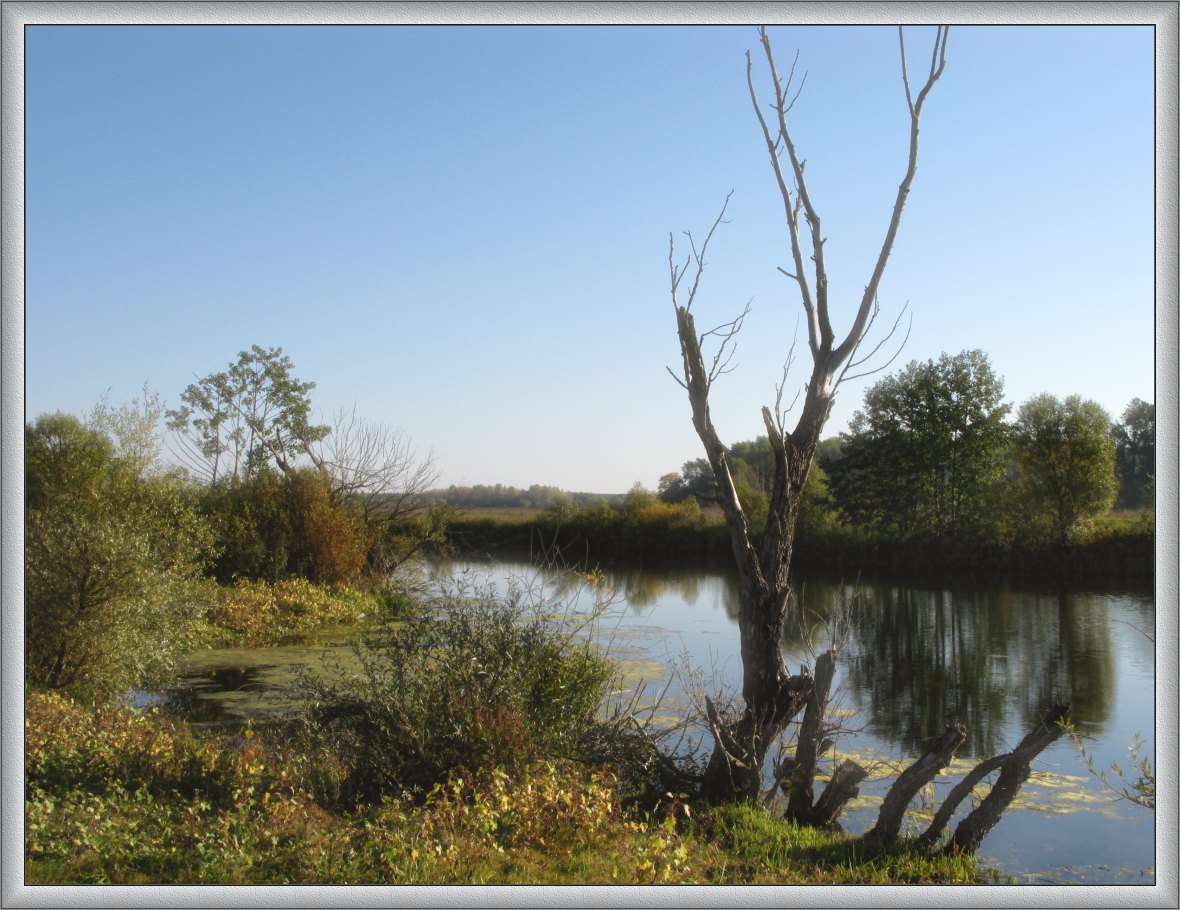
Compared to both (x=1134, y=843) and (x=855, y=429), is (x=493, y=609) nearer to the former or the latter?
(x=1134, y=843)

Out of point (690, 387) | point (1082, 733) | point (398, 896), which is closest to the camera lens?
point (398, 896)

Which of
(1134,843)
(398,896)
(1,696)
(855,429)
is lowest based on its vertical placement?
(1134,843)

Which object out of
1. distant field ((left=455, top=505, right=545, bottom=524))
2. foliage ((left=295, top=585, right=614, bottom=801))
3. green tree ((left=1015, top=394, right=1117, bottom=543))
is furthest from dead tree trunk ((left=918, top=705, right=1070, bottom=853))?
distant field ((left=455, top=505, right=545, bottom=524))

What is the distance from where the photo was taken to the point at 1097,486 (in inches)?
659

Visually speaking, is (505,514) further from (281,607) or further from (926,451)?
(281,607)

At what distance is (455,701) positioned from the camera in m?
5.42

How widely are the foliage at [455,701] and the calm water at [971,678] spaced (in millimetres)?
566

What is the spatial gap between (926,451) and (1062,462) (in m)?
5.89

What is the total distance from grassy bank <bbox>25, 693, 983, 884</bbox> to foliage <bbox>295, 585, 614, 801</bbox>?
Answer: 0.15 metres

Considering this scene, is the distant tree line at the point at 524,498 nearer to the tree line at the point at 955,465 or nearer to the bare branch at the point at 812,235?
the tree line at the point at 955,465

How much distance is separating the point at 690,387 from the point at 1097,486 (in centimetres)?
1334

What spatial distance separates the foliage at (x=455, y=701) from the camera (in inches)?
212

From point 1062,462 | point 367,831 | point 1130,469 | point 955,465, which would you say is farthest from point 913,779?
point 955,465

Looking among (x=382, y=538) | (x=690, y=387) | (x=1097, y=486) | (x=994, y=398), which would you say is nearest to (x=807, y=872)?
(x=690, y=387)
